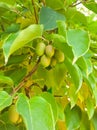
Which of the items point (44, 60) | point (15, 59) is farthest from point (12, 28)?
point (44, 60)

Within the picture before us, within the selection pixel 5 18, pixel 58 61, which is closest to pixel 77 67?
pixel 58 61

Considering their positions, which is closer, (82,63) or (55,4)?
(82,63)

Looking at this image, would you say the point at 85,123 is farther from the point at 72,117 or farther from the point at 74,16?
the point at 74,16

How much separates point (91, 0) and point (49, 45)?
33cm

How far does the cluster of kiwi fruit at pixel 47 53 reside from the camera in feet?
2.65

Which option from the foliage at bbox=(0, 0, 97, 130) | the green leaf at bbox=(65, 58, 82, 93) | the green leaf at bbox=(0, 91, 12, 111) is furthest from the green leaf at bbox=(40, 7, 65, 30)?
the green leaf at bbox=(0, 91, 12, 111)

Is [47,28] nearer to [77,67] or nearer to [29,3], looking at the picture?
[77,67]

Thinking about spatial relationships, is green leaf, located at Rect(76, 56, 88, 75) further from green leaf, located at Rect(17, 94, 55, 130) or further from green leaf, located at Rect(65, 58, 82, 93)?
green leaf, located at Rect(17, 94, 55, 130)

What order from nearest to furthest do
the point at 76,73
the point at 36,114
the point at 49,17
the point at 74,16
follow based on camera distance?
the point at 36,114
the point at 76,73
the point at 49,17
the point at 74,16

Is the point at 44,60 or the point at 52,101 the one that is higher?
the point at 44,60

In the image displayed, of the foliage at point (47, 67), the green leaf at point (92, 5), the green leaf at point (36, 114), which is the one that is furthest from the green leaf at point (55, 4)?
the green leaf at point (36, 114)

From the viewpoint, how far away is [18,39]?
708 mm

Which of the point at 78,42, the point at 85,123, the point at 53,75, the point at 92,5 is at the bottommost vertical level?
the point at 85,123

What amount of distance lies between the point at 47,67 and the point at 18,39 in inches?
11.1
